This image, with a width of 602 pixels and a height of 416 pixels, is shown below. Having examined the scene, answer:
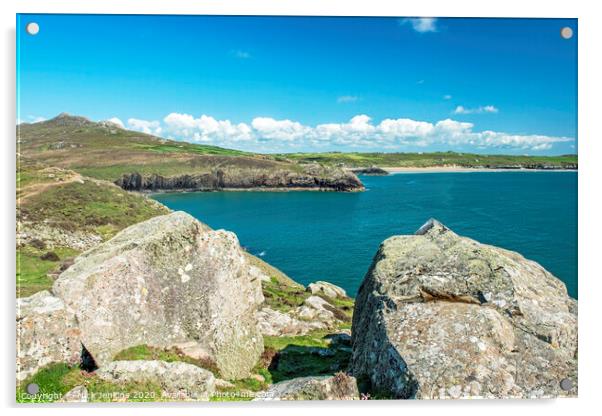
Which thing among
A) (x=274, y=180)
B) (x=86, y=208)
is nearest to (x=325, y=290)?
(x=86, y=208)

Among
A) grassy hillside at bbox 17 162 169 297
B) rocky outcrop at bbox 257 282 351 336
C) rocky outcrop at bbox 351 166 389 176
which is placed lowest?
rocky outcrop at bbox 257 282 351 336

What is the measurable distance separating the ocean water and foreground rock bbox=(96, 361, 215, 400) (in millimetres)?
9744

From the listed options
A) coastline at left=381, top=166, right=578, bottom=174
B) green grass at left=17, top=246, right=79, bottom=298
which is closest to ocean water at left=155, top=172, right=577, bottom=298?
coastline at left=381, top=166, right=578, bottom=174

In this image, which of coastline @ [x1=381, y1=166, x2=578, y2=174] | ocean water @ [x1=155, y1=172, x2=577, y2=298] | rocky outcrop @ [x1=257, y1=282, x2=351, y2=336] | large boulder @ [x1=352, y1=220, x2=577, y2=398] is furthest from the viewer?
coastline @ [x1=381, y1=166, x2=578, y2=174]

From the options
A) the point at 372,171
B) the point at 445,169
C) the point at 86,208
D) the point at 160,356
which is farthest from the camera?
the point at 372,171

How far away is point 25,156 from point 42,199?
11.0 feet

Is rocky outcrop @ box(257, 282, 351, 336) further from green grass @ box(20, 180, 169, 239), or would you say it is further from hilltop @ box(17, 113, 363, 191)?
hilltop @ box(17, 113, 363, 191)

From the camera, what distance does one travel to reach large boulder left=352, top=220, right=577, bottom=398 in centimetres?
788

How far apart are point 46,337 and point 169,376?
2653 millimetres

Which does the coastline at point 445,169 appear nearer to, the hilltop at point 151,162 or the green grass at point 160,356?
the green grass at point 160,356

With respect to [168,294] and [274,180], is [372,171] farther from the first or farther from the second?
[168,294]

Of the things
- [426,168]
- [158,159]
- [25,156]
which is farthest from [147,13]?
[426,168]

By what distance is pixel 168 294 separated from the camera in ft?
31.6
